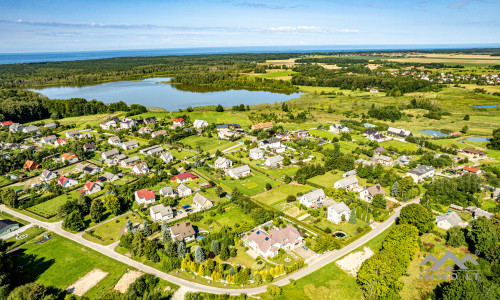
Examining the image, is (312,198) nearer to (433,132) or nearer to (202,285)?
(202,285)

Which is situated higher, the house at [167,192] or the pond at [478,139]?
the pond at [478,139]

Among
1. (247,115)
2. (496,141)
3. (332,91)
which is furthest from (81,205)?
(332,91)

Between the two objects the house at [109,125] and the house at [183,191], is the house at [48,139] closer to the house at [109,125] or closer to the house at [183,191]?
the house at [109,125]

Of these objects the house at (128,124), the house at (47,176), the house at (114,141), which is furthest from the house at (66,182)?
the house at (128,124)

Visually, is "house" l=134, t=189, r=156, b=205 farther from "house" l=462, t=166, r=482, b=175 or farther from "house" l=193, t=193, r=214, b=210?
"house" l=462, t=166, r=482, b=175

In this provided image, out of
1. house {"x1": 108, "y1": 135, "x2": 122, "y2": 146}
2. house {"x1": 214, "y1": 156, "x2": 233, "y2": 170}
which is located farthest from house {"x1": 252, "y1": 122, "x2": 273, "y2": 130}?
house {"x1": 108, "y1": 135, "x2": 122, "y2": 146}

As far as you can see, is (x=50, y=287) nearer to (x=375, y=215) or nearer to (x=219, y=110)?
(x=375, y=215)
